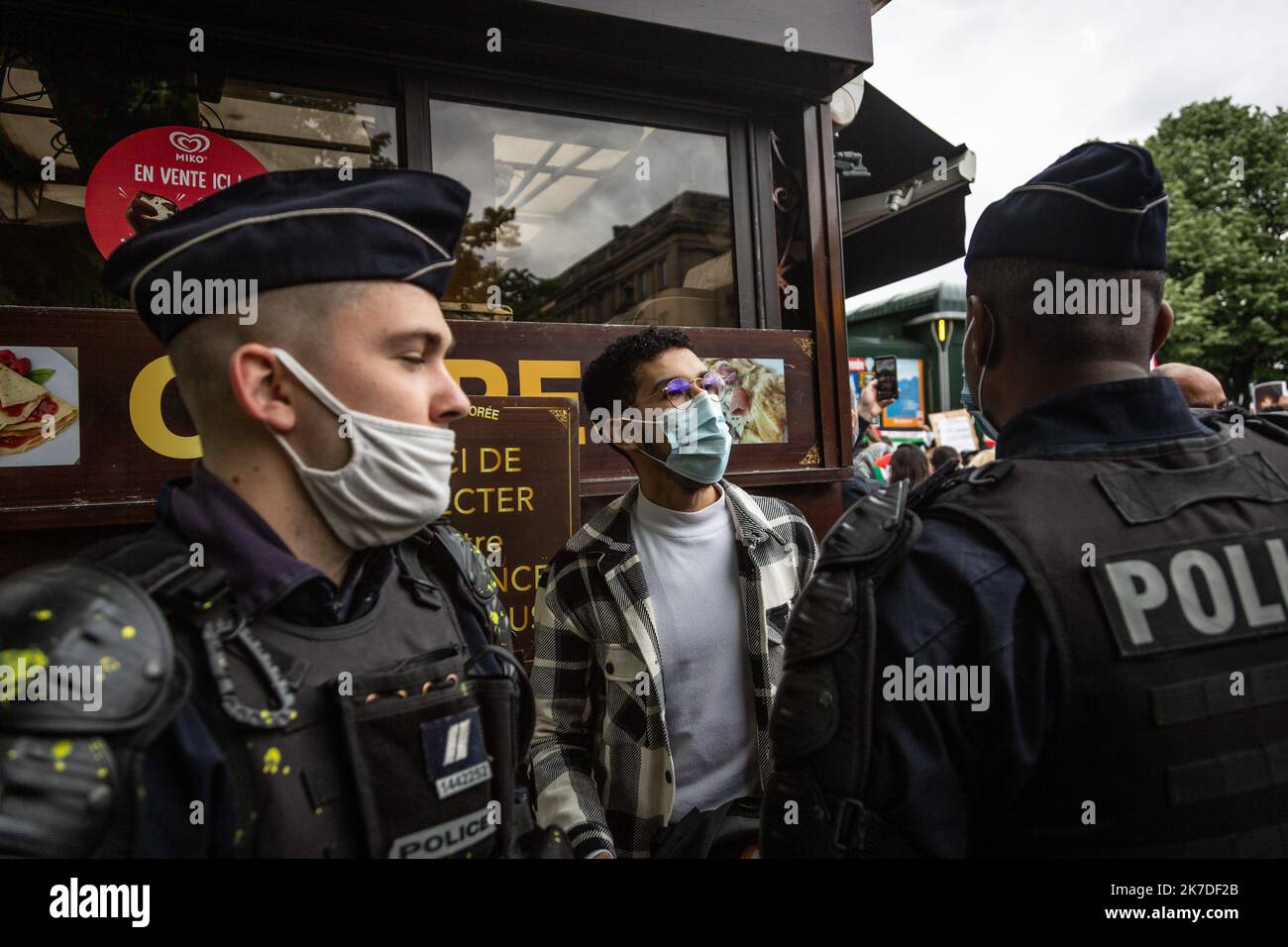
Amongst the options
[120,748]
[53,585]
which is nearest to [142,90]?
[53,585]

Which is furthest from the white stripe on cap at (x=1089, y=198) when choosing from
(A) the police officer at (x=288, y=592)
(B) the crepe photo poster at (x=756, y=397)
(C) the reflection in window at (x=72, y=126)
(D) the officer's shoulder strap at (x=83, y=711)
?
(C) the reflection in window at (x=72, y=126)

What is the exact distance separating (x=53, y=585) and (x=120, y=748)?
26 centimetres

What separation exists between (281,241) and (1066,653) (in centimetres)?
155

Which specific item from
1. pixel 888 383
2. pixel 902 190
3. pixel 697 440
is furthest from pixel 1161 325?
pixel 888 383

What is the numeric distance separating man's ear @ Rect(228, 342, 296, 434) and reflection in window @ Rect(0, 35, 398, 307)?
2.90 m

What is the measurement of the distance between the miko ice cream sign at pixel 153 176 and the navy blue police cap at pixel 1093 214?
11.3 ft

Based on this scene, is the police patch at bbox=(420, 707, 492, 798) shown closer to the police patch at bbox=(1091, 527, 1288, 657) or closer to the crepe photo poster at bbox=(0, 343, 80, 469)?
the police patch at bbox=(1091, 527, 1288, 657)

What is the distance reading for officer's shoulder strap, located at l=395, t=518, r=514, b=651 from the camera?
1.68 m

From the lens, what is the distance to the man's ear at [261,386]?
131 centimetres

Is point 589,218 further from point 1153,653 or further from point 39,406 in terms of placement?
point 1153,653

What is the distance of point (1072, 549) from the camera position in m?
1.34

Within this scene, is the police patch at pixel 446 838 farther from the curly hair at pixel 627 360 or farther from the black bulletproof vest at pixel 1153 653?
the curly hair at pixel 627 360
